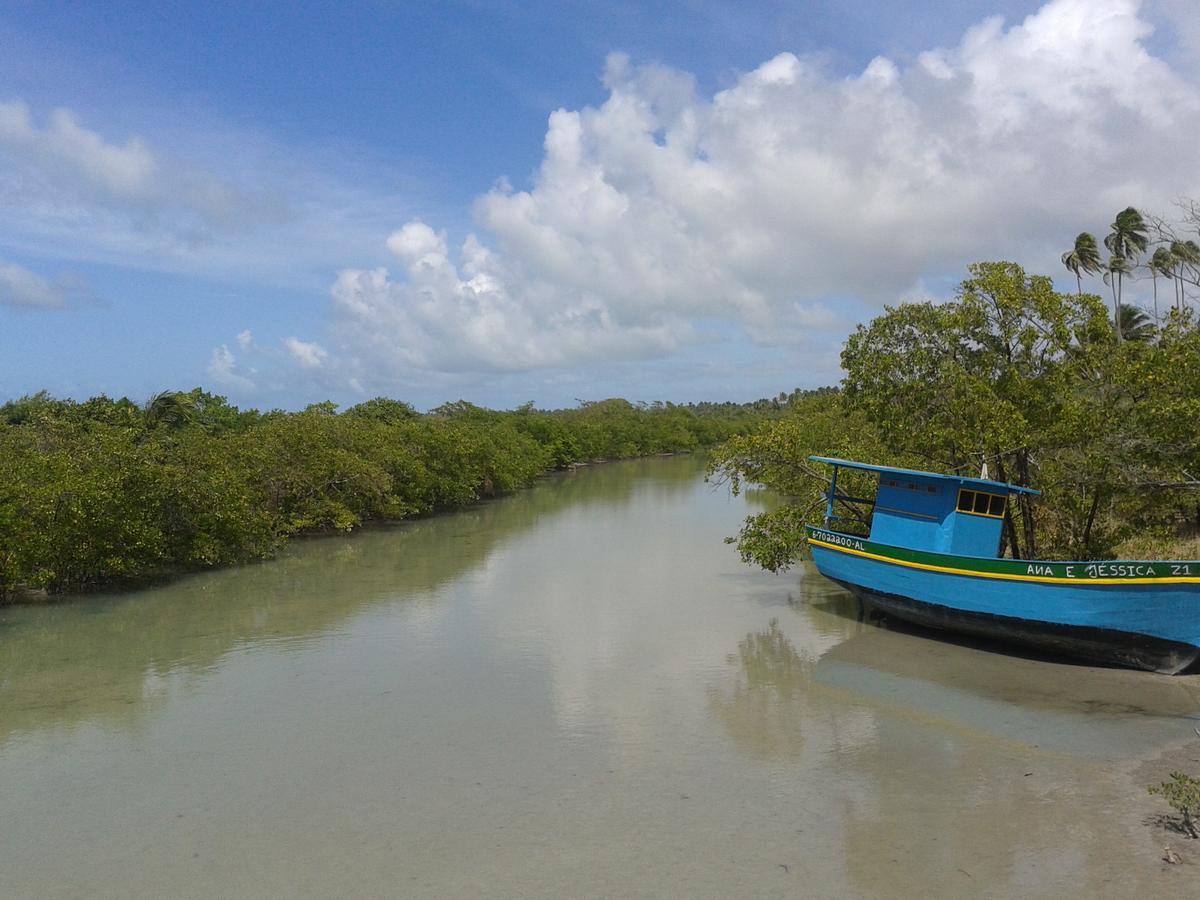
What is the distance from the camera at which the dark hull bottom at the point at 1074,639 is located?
11078 millimetres

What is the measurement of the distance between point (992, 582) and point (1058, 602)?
0.82 metres

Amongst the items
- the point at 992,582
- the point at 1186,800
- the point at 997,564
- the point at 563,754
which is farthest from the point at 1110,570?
the point at 563,754

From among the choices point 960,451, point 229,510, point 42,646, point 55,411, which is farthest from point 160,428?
point 960,451

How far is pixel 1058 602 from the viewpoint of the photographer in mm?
11344

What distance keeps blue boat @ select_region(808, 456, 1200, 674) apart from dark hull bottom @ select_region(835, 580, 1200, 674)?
1 centimetres

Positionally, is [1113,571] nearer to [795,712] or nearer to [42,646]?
[795,712]

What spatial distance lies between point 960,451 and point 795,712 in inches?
247

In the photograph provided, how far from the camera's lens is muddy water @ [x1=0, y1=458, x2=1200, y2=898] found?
6816mm

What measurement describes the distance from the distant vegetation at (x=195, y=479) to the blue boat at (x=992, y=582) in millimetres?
12213

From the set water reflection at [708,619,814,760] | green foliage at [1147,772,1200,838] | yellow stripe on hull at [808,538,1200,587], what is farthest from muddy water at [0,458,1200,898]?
yellow stripe on hull at [808,538,1200,587]

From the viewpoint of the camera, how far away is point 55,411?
28578 millimetres

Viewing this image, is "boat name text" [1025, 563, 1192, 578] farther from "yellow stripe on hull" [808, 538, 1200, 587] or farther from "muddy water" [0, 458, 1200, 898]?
"muddy water" [0, 458, 1200, 898]

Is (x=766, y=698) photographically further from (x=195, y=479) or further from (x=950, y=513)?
(x=195, y=479)

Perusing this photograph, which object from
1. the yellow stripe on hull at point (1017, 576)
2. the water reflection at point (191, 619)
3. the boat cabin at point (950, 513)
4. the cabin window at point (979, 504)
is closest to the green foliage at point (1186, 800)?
the yellow stripe on hull at point (1017, 576)
